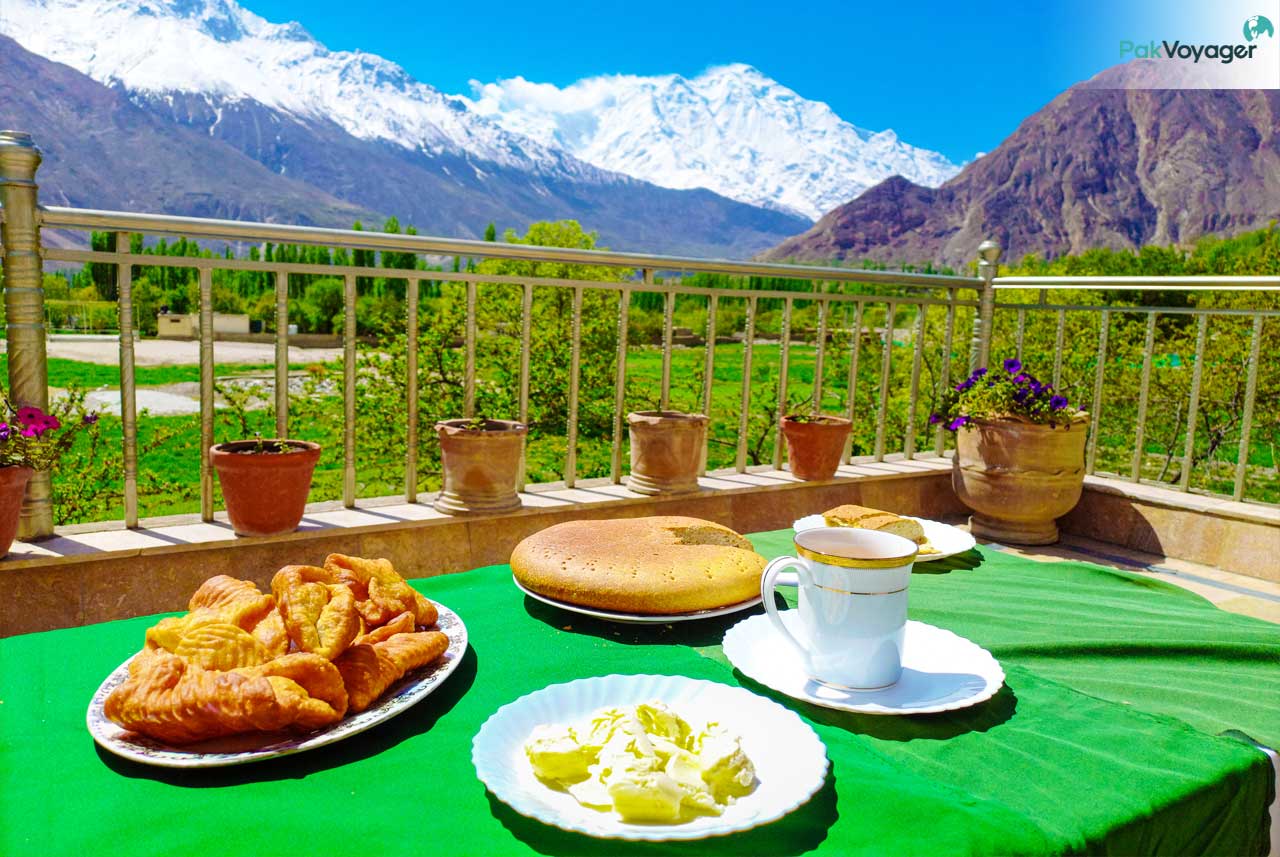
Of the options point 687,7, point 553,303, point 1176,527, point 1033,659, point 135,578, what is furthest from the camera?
point 687,7

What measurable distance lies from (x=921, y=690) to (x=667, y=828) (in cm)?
39

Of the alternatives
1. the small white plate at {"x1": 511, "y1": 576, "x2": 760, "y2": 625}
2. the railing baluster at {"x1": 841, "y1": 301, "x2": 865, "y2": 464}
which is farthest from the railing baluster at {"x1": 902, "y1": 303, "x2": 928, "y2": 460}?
the small white plate at {"x1": 511, "y1": 576, "x2": 760, "y2": 625}

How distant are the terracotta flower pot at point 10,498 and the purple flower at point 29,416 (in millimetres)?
112

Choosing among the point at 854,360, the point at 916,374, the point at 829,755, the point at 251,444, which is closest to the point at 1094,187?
the point at 916,374

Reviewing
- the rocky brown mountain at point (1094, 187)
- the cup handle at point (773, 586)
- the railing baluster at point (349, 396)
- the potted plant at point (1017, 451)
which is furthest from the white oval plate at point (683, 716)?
the rocky brown mountain at point (1094, 187)

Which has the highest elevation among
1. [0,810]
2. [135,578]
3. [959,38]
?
[959,38]

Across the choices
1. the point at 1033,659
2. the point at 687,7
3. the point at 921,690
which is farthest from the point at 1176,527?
the point at 687,7

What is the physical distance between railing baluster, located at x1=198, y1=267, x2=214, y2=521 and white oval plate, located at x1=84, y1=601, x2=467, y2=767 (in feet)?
6.06

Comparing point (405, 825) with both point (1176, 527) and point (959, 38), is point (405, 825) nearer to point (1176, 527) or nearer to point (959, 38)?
point (1176, 527)

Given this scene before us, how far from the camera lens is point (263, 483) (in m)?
2.33

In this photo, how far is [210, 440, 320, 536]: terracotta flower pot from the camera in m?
2.31

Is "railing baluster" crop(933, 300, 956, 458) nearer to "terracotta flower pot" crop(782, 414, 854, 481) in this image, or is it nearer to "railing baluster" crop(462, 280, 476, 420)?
"terracotta flower pot" crop(782, 414, 854, 481)

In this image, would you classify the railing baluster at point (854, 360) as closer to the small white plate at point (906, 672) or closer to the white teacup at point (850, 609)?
the small white plate at point (906, 672)

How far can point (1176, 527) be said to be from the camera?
3.44 m
